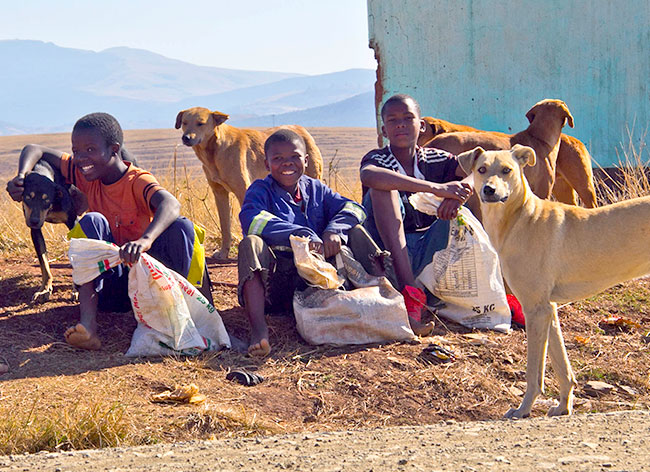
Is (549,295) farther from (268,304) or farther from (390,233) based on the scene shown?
(268,304)

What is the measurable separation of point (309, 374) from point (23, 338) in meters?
1.92

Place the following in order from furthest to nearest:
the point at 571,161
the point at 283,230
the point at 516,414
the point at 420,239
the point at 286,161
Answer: the point at 571,161 → the point at 420,239 → the point at 286,161 → the point at 283,230 → the point at 516,414

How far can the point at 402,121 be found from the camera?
5.20 m

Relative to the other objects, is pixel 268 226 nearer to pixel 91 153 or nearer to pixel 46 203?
pixel 91 153

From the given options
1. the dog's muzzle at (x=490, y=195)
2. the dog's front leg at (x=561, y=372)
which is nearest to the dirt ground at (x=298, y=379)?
the dog's front leg at (x=561, y=372)

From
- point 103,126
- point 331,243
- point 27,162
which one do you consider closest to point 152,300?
point 331,243

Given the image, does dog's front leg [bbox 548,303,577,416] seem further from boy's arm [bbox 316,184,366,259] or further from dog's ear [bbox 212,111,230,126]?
dog's ear [bbox 212,111,230,126]

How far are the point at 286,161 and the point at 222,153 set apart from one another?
10.7 feet

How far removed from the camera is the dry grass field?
352 centimetres

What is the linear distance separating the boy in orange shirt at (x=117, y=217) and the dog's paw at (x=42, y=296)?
0.70 m

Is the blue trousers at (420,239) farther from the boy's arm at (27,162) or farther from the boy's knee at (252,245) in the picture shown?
the boy's arm at (27,162)

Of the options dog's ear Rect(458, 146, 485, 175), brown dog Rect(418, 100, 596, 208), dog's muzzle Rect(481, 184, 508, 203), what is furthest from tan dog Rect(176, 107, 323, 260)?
dog's muzzle Rect(481, 184, 508, 203)

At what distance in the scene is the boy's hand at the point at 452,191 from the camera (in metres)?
4.82

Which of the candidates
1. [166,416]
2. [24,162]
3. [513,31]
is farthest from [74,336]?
[513,31]
